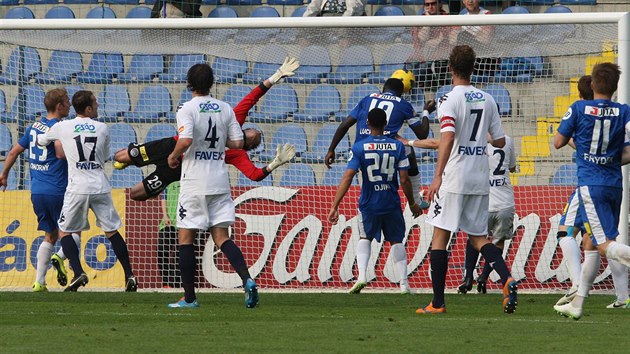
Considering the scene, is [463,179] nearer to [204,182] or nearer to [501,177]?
[204,182]

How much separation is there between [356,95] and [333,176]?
1.09m

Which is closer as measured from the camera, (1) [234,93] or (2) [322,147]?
(2) [322,147]

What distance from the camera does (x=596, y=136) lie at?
31.3 ft

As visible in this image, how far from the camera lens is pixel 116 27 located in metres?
14.0

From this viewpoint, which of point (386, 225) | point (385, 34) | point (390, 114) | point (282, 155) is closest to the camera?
point (282, 155)

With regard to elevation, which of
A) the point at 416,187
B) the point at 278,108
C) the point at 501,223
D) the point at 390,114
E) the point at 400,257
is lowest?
the point at 400,257

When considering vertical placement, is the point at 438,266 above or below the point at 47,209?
below

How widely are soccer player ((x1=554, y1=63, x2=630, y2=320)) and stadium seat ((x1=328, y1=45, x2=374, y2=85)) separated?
229 inches

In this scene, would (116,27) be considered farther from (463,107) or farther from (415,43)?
(463,107)

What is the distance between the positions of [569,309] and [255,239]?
6297 mm

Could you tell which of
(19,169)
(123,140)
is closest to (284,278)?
(123,140)

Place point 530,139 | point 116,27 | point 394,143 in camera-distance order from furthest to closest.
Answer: point 530,139 < point 116,27 < point 394,143

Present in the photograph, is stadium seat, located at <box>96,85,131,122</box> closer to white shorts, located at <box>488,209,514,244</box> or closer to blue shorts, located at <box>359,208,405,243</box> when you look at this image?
blue shorts, located at <box>359,208,405,243</box>

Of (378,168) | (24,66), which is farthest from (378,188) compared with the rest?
(24,66)
